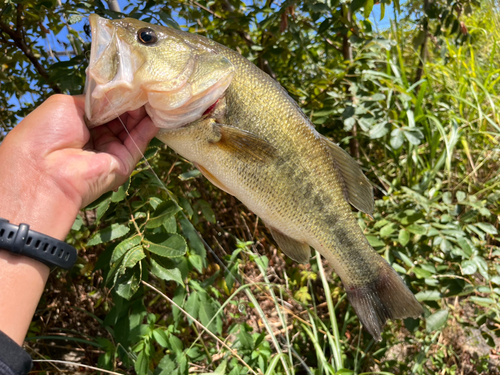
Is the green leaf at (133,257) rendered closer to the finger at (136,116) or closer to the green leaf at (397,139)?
the finger at (136,116)

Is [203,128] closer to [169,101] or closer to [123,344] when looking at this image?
[169,101]

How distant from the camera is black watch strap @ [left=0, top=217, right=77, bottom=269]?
41.0 inches

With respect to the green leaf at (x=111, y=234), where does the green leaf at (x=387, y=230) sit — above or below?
above

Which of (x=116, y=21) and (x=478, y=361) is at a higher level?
(x=116, y=21)

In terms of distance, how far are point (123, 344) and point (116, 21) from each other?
141cm

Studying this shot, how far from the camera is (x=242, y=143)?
4.36 ft

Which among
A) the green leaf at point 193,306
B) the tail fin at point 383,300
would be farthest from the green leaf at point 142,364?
the tail fin at point 383,300

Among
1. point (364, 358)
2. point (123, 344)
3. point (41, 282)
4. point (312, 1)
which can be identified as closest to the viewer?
point (41, 282)

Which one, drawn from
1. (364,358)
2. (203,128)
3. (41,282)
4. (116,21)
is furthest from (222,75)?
(364,358)

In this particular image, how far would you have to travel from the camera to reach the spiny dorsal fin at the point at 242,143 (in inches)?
51.8

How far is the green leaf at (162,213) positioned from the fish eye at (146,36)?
66 cm

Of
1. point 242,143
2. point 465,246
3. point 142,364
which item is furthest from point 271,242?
point 242,143

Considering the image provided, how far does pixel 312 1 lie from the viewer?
2.00 m

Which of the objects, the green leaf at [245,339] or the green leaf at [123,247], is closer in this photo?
the green leaf at [123,247]
